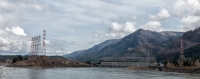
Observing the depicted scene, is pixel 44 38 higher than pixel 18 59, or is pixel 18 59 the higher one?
pixel 44 38

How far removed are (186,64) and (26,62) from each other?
107441 mm

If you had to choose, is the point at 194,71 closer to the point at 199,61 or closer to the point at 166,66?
the point at 199,61

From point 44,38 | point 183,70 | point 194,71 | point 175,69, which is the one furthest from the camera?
point 44,38

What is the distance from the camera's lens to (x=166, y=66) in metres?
161

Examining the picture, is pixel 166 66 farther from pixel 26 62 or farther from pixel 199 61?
pixel 26 62

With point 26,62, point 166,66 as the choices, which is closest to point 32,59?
point 26,62

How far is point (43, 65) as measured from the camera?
188 metres

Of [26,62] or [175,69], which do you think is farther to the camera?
[26,62]

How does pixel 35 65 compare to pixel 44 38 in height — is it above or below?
below

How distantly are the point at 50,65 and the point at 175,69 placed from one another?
95839 millimetres

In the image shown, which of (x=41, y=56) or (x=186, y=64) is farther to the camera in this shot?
(x=41, y=56)

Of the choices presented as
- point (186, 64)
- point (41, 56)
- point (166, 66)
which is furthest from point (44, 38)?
point (186, 64)

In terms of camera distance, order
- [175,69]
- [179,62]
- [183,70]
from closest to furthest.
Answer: [183,70]
[175,69]
[179,62]

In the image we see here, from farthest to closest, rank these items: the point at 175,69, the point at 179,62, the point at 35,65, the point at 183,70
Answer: the point at 35,65
the point at 179,62
the point at 175,69
the point at 183,70
